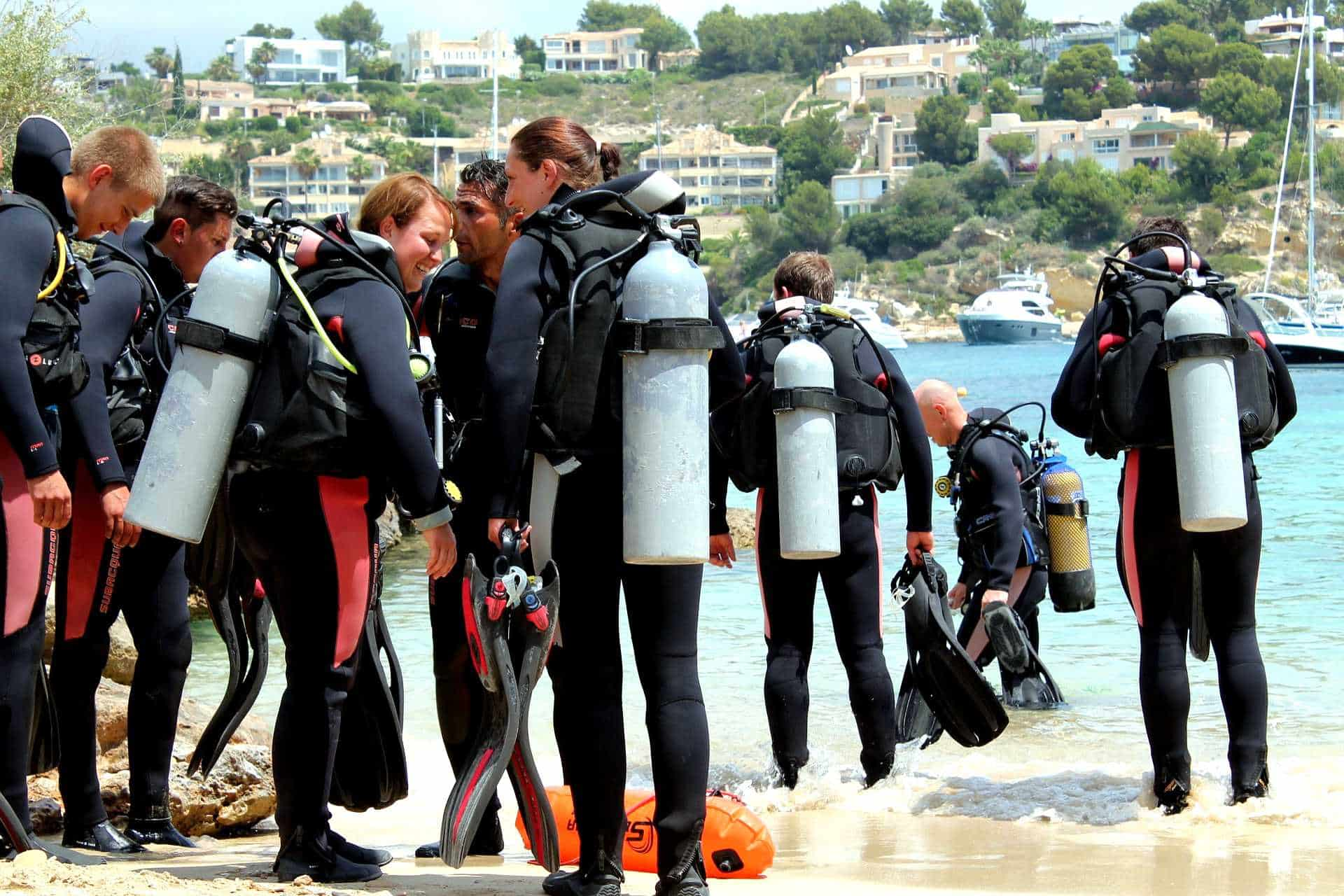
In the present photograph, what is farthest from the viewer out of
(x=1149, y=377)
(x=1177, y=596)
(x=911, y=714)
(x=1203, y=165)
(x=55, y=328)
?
(x=1203, y=165)

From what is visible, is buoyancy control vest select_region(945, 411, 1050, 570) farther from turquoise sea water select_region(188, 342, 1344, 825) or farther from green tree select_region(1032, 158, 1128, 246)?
green tree select_region(1032, 158, 1128, 246)

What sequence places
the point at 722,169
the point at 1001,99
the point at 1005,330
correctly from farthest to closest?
the point at 1001,99 < the point at 722,169 < the point at 1005,330

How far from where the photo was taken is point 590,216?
12.5 feet

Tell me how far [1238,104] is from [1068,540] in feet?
490

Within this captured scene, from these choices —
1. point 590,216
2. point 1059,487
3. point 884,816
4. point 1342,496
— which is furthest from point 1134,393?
point 1342,496

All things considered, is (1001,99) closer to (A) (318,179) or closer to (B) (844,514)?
(A) (318,179)

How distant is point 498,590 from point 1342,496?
18861 mm

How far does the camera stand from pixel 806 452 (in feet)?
16.7

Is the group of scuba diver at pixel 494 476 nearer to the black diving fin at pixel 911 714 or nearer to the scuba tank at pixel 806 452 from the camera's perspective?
the scuba tank at pixel 806 452

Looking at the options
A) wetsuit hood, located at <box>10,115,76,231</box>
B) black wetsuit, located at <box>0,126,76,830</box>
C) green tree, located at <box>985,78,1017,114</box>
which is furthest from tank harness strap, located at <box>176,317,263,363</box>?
green tree, located at <box>985,78,1017,114</box>

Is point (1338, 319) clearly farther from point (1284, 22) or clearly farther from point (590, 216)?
point (1284, 22)

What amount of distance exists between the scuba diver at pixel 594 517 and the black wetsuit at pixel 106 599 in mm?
1199

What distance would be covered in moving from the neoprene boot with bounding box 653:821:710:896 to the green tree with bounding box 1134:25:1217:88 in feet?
567

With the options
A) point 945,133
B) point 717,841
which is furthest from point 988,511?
point 945,133
